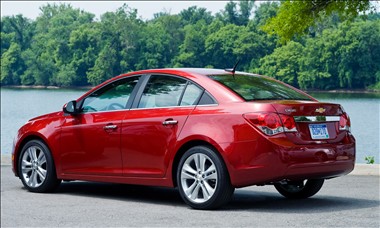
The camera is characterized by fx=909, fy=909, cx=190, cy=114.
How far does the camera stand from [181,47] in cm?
9800

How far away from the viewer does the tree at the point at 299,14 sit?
91.6ft

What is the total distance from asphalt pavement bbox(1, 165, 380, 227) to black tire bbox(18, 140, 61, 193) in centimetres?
14

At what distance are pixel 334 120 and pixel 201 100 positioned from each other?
1.36 metres

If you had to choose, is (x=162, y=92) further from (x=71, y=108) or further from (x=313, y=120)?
(x=313, y=120)

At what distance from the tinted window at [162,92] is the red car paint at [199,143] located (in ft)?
0.26

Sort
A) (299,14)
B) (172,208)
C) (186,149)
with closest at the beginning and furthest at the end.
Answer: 1. (186,149)
2. (172,208)
3. (299,14)

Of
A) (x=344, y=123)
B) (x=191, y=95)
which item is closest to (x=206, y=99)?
(x=191, y=95)

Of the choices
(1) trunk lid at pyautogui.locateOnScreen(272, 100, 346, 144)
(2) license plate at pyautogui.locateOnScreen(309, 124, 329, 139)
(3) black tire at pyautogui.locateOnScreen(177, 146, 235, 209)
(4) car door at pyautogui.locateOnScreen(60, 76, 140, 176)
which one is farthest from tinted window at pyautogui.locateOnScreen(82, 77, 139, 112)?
(2) license plate at pyautogui.locateOnScreen(309, 124, 329, 139)

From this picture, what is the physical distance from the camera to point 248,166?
870 cm

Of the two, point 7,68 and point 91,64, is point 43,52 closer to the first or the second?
point 7,68

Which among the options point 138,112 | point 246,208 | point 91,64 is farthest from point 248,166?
point 91,64

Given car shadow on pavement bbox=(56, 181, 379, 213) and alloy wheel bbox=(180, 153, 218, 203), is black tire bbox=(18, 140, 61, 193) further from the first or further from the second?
alloy wheel bbox=(180, 153, 218, 203)

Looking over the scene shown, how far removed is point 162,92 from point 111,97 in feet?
2.68

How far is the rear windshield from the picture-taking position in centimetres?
920
